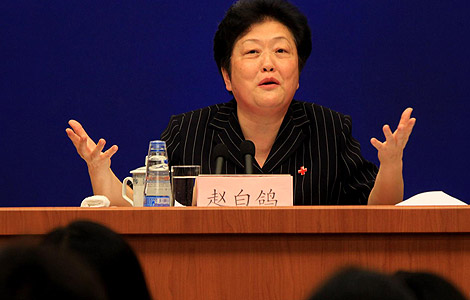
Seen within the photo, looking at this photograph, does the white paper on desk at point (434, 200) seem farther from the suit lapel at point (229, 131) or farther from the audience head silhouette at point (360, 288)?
the audience head silhouette at point (360, 288)

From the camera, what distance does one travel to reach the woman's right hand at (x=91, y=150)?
6.16 feet

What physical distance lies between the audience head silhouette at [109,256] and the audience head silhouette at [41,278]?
0.15 m

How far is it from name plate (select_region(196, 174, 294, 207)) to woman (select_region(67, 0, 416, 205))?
22.0 inches

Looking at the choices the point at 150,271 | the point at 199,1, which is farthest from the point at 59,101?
A: the point at 150,271

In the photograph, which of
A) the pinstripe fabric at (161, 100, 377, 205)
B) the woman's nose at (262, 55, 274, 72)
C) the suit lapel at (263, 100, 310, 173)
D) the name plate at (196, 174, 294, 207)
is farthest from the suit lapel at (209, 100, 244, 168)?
the name plate at (196, 174, 294, 207)

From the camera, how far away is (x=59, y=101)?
3.15m

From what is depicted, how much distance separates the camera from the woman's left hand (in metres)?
1.81

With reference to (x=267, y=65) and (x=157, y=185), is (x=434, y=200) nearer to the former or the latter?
(x=157, y=185)

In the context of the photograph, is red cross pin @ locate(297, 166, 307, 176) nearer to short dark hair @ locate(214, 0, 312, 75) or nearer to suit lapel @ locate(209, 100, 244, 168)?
suit lapel @ locate(209, 100, 244, 168)

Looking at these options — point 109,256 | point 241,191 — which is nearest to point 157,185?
point 241,191

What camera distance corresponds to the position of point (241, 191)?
5.17ft

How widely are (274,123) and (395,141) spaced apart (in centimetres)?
58

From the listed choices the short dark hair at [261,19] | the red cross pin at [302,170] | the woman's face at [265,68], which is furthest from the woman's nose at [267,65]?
the red cross pin at [302,170]

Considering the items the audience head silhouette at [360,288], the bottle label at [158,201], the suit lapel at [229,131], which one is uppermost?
the suit lapel at [229,131]
